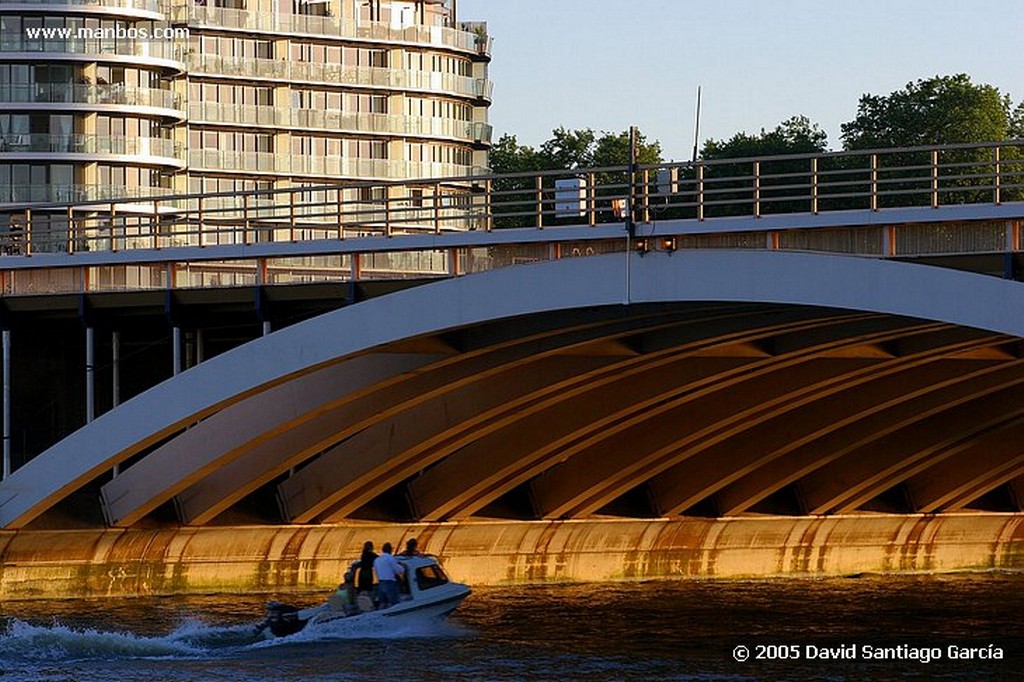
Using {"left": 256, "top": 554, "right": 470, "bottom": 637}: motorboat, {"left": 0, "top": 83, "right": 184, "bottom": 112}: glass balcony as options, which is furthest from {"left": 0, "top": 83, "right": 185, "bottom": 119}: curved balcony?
{"left": 256, "top": 554, "right": 470, "bottom": 637}: motorboat

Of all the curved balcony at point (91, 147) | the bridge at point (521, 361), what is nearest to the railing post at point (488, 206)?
the bridge at point (521, 361)

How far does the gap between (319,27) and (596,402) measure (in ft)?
211

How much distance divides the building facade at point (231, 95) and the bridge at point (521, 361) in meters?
44.5

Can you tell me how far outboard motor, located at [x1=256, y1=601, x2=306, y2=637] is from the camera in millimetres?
40281

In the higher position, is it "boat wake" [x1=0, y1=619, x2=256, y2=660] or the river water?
"boat wake" [x1=0, y1=619, x2=256, y2=660]

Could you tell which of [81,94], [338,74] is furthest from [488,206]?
[338,74]

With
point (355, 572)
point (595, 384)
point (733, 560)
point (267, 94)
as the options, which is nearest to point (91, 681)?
point (355, 572)

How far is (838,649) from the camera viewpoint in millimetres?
41125

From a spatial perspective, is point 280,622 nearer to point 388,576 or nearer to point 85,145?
point 388,576

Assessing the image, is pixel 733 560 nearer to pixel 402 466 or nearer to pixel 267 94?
pixel 402 466

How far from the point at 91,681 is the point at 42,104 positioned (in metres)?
56.6

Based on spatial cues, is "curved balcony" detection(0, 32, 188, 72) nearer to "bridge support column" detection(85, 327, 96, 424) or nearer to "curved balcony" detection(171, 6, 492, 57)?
"curved balcony" detection(171, 6, 492, 57)

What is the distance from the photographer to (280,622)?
132 feet

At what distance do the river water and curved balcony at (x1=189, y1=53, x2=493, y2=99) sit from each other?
5663 cm
